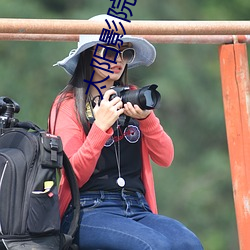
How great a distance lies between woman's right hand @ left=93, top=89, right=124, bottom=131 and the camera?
10.0 ft

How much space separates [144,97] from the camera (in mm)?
3043

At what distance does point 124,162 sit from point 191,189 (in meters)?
7.27

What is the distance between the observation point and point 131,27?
296 cm

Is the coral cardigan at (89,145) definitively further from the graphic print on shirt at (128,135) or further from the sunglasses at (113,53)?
the sunglasses at (113,53)

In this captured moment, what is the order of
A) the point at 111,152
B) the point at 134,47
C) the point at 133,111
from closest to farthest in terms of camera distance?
the point at 133,111 → the point at 111,152 → the point at 134,47

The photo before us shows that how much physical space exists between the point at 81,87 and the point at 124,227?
1.71 feet

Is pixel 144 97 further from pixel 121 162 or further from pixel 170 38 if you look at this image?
pixel 170 38

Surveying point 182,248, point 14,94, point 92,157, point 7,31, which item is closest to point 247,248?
point 182,248

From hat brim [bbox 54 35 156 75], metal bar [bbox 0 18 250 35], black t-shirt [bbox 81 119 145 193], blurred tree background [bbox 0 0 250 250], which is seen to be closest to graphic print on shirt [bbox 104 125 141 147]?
black t-shirt [bbox 81 119 145 193]

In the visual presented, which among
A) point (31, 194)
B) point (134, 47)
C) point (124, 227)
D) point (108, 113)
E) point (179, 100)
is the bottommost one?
point (124, 227)

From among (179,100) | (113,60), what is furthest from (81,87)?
(179,100)

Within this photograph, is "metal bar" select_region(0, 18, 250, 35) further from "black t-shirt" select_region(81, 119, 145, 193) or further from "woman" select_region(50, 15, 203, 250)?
"black t-shirt" select_region(81, 119, 145, 193)

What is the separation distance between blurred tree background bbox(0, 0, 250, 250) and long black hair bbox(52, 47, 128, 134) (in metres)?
6.04

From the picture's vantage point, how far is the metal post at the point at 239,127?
3.36 meters
